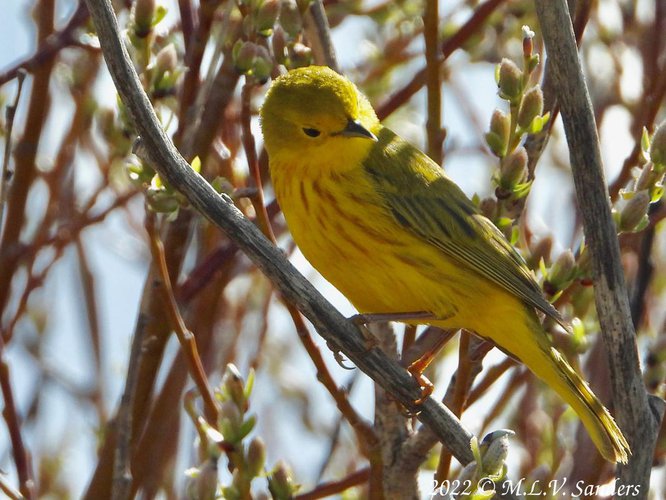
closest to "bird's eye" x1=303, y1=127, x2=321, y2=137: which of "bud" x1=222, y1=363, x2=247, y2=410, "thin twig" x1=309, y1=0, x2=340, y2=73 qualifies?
"thin twig" x1=309, y1=0, x2=340, y2=73

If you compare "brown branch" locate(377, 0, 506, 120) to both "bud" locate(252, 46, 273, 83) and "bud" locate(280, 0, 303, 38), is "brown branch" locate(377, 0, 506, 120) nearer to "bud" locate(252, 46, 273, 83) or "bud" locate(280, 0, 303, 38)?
"bud" locate(280, 0, 303, 38)

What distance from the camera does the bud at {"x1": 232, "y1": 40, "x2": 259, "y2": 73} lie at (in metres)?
2.89

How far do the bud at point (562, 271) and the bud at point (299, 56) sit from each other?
1057mm

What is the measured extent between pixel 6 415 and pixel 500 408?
1.61 m

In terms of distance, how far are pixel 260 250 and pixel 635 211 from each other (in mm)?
941

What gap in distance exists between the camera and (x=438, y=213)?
3.65 m

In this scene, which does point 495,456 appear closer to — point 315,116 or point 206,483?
point 206,483

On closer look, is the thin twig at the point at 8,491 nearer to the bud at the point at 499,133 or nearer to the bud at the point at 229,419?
the bud at the point at 229,419

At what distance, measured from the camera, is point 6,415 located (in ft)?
10.1

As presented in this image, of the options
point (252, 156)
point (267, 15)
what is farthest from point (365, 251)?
point (267, 15)

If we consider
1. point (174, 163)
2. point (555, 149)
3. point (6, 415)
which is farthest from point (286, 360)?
point (174, 163)

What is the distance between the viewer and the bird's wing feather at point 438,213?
3.47 meters

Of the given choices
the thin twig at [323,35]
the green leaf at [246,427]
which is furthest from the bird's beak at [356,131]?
the green leaf at [246,427]

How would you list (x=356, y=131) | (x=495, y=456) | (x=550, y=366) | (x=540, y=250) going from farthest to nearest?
(x=356, y=131) → (x=550, y=366) → (x=540, y=250) → (x=495, y=456)
